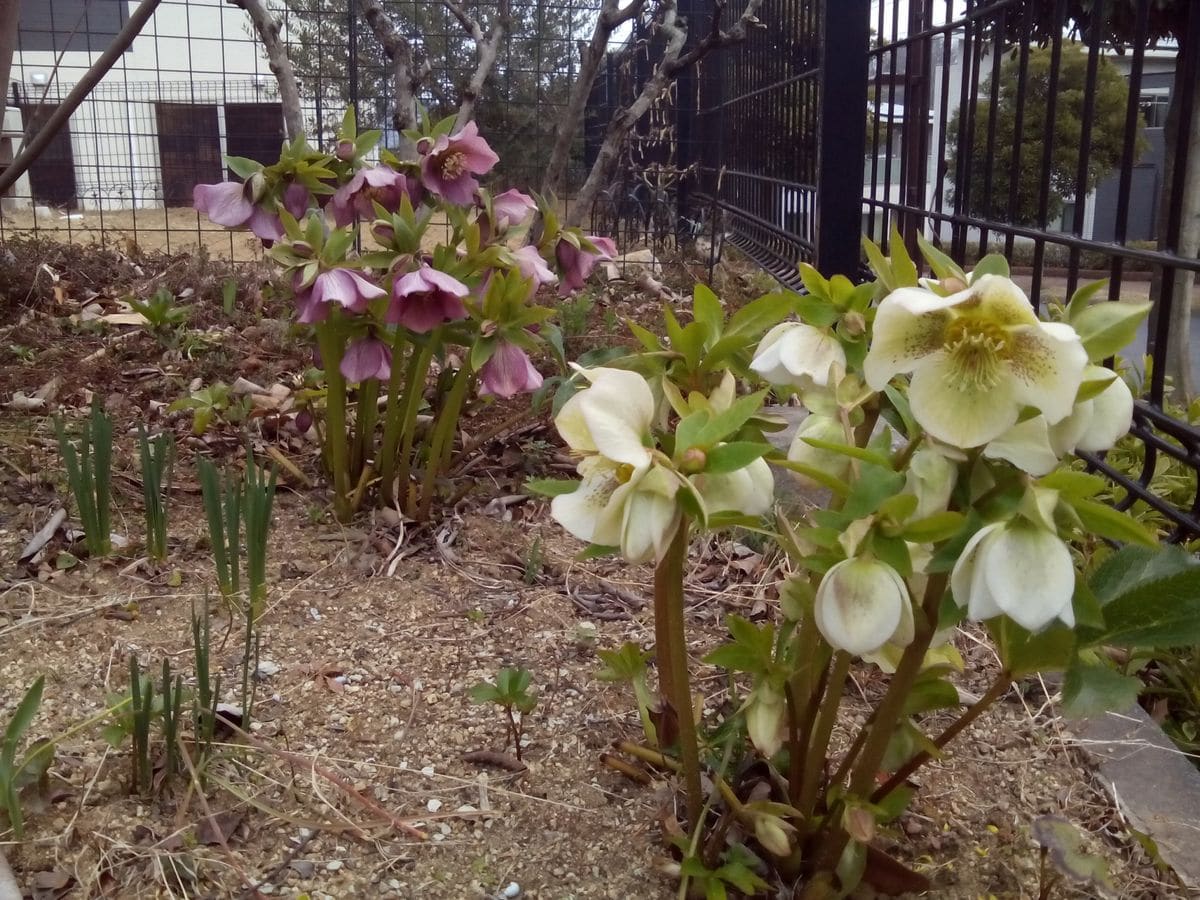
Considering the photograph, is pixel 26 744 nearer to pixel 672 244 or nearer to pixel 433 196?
pixel 433 196

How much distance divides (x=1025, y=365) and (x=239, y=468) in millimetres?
1654

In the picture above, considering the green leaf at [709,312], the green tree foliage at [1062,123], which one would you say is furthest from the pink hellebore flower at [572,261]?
the green tree foliage at [1062,123]

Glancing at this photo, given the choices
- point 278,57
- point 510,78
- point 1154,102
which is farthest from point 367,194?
point 1154,102

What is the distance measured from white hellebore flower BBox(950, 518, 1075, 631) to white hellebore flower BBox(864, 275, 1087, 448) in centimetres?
6

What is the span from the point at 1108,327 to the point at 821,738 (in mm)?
387

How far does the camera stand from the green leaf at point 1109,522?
61 cm

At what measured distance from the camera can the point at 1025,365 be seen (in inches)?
23.9

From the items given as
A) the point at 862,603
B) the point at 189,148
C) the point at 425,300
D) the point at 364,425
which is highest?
the point at 189,148

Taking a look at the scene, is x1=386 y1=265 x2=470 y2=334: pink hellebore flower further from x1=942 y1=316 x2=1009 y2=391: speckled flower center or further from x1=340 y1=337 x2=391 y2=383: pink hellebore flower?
x1=942 y1=316 x2=1009 y2=391: speckled flower center

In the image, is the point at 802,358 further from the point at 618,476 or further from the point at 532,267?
the point at 532,267

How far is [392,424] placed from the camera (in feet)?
5.61

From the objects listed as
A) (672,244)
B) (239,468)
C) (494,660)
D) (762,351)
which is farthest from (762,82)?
(762,351)

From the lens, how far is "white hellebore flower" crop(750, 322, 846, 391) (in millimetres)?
776

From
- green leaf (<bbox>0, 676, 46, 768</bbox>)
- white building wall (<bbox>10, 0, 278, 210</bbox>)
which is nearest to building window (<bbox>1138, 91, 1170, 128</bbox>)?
green leaf (<bbox>0, 676, 46, 768</bbox>)
